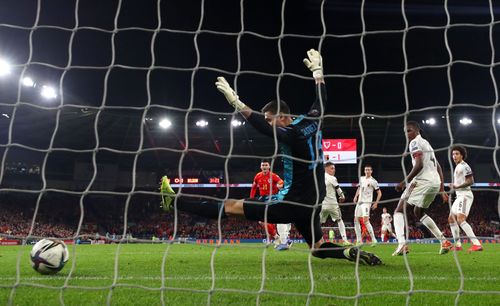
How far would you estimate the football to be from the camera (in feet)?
16.2

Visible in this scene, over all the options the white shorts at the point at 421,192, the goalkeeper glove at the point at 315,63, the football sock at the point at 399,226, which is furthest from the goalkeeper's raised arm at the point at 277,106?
the football sock at the point at 399,226

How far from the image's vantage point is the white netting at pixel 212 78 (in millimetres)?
13734

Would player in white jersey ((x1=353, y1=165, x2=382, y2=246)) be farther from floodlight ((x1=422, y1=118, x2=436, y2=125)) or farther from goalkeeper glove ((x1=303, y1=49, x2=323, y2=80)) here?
floodlight ((x1=422, y1=118, x2=436, y2=125))

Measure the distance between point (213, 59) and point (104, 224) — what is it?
16180 millimetres

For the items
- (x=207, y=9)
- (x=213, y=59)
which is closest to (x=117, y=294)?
(x=207, y=9)

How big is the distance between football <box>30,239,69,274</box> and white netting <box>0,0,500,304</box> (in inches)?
6.2

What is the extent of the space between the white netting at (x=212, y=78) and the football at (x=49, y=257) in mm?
156

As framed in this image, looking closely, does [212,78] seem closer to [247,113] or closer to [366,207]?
[366,207]

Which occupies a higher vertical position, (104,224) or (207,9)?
(207,9)

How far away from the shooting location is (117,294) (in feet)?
12.0

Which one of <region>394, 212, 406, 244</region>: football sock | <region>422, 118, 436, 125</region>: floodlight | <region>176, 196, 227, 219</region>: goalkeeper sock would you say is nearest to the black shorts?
<region>176, 196, 227, 219</region>: goalkeeper sock

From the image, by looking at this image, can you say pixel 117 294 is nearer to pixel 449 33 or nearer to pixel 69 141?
pixel 449 33

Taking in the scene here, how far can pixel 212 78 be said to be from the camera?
2031cm

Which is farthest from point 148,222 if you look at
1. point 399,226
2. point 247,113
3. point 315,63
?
point 247,113
